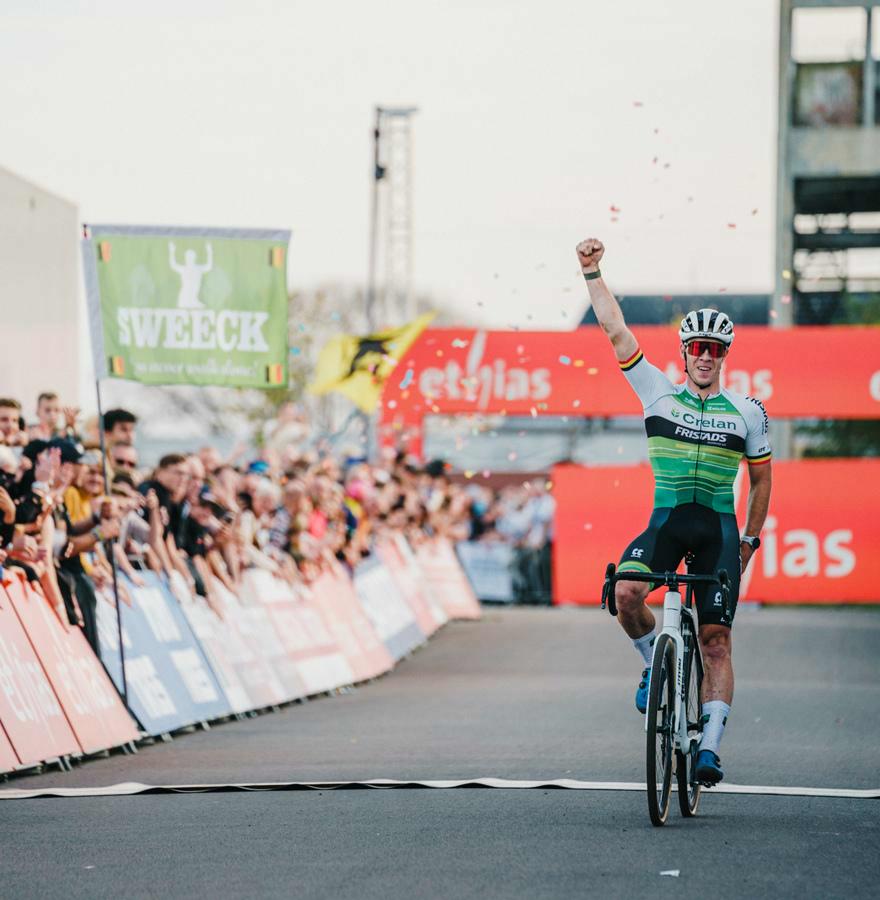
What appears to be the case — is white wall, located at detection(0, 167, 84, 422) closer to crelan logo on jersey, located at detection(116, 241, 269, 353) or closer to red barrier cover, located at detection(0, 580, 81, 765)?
crelan logo on jersey, located at detection(116, 241, 269, 353)

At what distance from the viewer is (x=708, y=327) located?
8852 millimetres

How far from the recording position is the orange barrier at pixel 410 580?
25547 millimetres

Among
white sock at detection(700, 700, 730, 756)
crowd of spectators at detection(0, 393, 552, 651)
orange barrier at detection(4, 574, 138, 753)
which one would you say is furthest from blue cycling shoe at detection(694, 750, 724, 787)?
crowd of spectators at detection(0, 393, 552, 651)

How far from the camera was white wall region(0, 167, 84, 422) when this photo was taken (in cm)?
2414

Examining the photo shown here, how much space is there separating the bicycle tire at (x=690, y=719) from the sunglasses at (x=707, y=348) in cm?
125

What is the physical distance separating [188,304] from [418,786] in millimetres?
5784

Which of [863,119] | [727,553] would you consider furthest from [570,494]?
[727,553]

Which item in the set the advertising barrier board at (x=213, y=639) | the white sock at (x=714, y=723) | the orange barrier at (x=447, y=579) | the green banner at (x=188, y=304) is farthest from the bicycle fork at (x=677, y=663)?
the orange barrier at (x=447, y=579)

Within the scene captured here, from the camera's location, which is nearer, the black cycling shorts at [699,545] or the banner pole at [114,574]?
the black cycling shorts at [699,545]

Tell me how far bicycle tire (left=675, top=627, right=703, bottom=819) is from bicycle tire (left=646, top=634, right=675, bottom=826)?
0.10 m

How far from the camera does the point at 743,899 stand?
254 inches

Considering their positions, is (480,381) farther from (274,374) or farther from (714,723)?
(714,723)

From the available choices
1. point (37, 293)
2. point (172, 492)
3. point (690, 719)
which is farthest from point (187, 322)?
point (37, 293)

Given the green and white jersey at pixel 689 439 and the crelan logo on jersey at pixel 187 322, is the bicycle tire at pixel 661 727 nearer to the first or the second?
the green and white jersey at pixel 689 439
